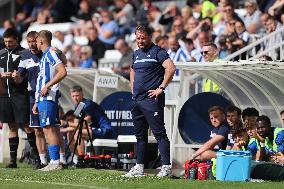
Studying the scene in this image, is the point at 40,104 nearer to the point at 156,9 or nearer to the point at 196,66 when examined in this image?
the point at 196,66

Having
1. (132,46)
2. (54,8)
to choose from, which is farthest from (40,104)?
(54,8)

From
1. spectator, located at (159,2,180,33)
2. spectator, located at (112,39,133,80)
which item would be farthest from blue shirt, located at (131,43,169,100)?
spectator, located at (159,2,180,33)

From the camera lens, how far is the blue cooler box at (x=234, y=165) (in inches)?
521

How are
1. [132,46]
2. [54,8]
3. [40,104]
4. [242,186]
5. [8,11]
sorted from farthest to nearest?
[8,11] → [54,8] → [132,46] → [40,104] → [242,186]

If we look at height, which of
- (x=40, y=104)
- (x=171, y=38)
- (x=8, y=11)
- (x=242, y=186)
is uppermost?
(x=8, y=11)

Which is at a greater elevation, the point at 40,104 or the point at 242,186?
the point at 40,104

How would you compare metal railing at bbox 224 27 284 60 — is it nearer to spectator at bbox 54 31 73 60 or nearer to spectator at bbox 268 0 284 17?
spectator at bbox 268 0 284 17

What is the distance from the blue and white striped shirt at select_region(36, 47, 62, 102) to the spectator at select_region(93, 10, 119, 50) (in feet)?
31.1

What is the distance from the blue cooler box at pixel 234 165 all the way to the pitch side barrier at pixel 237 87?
6.22ft

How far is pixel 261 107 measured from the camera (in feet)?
53.7

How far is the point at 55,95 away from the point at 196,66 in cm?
219

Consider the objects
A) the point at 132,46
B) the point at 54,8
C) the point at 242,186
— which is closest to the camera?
the point at 242,186

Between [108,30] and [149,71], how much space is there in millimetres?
11062

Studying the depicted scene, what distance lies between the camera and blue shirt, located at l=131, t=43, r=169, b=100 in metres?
13.8
